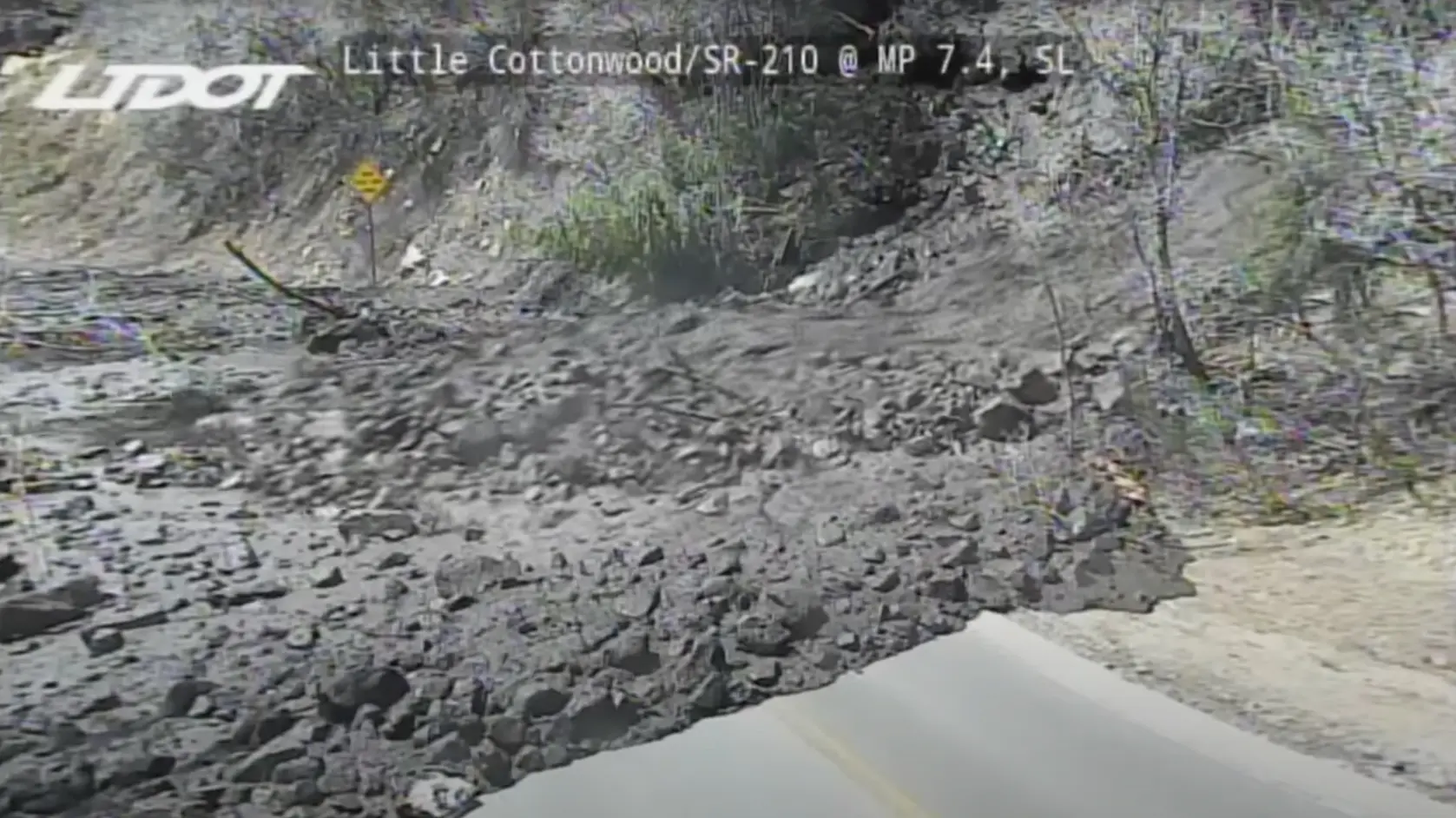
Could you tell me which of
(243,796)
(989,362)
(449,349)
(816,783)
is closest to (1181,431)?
(989,362)

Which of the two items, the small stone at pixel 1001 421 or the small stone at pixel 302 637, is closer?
the small stone at pixel 302 637

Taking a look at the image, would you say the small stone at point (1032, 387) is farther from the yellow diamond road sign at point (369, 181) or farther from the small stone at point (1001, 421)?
the yellow diamond road sign at point (369, 181)

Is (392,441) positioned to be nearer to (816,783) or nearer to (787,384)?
(787,384)

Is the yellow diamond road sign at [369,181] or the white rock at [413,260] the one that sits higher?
the yellow diamond road sign at [369,181]

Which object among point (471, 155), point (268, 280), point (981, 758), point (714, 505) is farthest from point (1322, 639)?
point (268, 280)

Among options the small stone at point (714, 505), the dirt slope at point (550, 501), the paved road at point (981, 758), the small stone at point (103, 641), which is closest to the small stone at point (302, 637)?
the dirt slope at point (550, 501)

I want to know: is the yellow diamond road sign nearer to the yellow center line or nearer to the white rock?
the white rock
